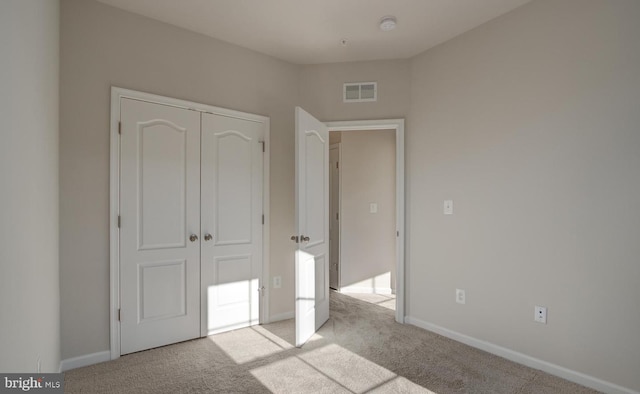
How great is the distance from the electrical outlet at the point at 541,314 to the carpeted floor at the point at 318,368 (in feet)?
1.14

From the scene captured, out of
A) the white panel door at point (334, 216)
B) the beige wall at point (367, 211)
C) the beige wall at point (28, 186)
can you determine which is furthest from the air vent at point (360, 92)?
the beige wall at point (28, 186)

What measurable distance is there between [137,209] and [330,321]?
2040 millimetres

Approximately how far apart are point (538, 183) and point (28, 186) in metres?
2.99

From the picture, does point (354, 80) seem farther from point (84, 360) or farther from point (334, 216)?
point (84, 360)

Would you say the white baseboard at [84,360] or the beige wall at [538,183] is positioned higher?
the beige wall at [538,183]

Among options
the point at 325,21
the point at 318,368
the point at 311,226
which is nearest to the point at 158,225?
the point at 311,226

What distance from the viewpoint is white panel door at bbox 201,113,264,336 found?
303 cm

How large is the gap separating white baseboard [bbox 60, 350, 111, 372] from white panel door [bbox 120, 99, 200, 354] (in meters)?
0.13

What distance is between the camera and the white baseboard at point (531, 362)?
2.14 metres

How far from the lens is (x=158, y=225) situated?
9.06 feet

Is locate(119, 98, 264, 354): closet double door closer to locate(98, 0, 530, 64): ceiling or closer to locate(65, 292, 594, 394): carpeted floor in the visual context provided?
locate(65, 292, 594, 394): carpeted floor

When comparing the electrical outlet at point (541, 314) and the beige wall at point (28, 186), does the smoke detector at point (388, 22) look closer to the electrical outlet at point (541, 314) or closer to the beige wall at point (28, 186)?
the beige wall at point (28, 186)

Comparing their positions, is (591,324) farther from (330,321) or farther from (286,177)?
(286,177)

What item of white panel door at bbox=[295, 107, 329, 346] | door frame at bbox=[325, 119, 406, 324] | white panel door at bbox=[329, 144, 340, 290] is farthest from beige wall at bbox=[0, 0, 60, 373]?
white panel door at bbox=[329, 144, 340, 290]
